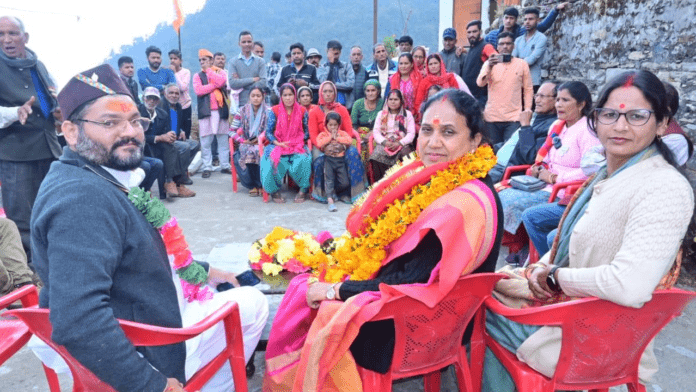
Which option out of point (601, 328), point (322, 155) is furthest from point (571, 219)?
point (322, 155)

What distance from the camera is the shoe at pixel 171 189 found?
22.4ft

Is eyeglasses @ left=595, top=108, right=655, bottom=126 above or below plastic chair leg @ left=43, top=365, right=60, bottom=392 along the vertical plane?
above

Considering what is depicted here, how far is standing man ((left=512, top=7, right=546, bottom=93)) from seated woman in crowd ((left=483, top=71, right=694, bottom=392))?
485 centimetres

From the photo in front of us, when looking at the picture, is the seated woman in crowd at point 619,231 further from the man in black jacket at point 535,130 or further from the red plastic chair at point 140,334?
the man in black jacket at point 535,130

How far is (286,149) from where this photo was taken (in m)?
6.72

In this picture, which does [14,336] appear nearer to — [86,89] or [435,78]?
[86,89]

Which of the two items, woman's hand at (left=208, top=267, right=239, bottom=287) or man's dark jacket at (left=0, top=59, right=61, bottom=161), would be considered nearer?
woman's hand at (left=208, top=267, right=239, bottom=287)

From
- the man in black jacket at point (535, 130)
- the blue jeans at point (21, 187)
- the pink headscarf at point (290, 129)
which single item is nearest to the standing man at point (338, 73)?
the pink headscarf at point (290, 129)

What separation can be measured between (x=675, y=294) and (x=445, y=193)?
872 millimetres

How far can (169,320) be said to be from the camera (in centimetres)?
177

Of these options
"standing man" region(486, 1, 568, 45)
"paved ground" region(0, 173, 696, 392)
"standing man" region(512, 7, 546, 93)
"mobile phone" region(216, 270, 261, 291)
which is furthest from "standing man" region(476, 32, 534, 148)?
"mobile phone" region(216, 270, 261, 291)

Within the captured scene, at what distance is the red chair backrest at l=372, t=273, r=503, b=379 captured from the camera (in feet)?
5.65

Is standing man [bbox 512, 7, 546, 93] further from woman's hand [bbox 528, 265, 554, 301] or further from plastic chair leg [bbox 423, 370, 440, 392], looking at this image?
plastic chair leg [bbox 423, 370, 440, 392]

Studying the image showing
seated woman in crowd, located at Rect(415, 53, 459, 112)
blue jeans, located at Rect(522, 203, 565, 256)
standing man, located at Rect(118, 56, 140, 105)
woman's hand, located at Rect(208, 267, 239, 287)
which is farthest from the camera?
standing man, located at Rect(118, 56, 140, 105)
